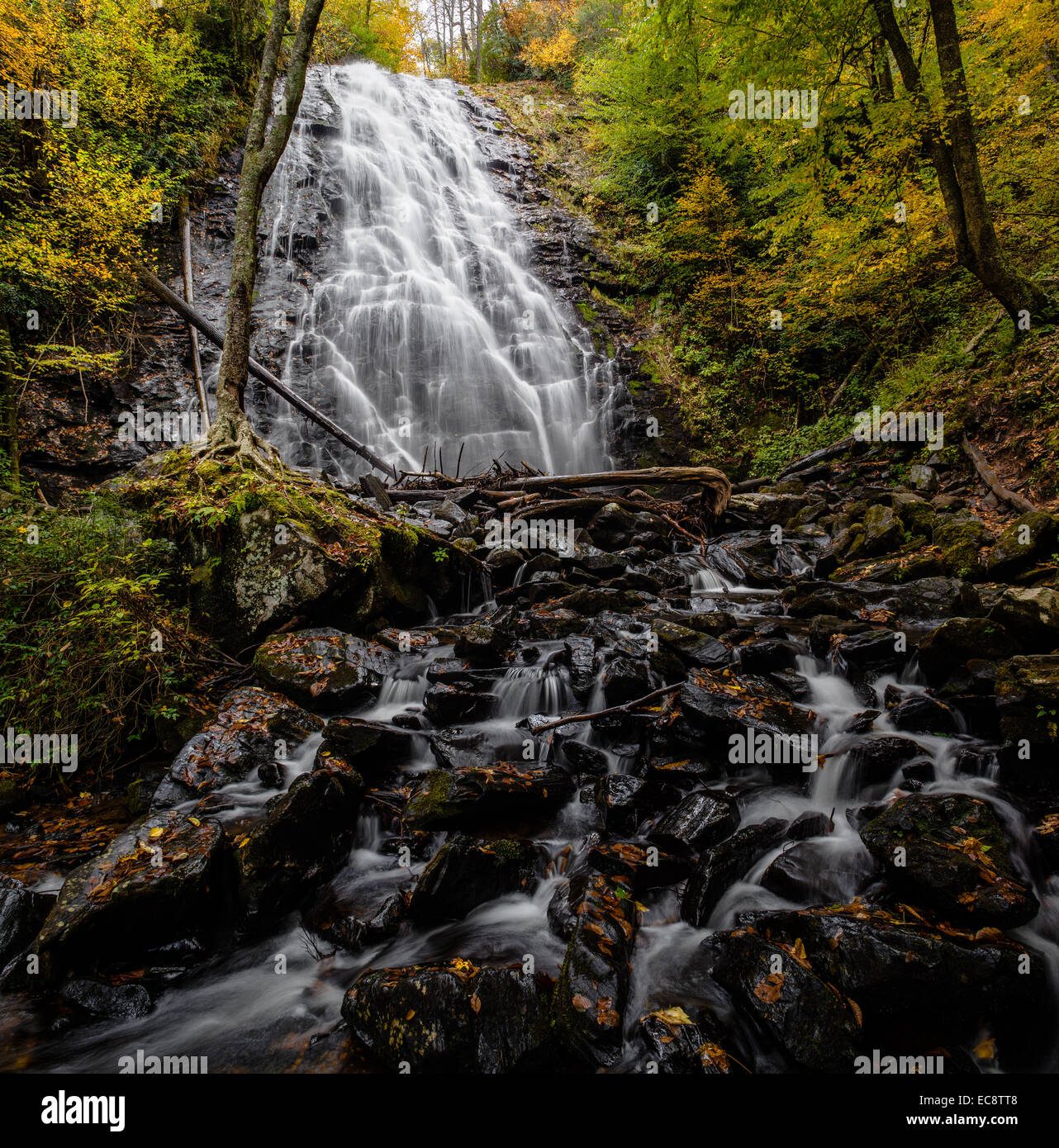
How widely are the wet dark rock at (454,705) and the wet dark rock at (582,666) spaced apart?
2.82 ft

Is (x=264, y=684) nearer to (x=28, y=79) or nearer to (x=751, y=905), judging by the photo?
(x=751, y=905)

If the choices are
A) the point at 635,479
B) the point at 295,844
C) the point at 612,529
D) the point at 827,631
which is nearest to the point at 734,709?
the point at 827,631

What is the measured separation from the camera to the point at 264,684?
509cm

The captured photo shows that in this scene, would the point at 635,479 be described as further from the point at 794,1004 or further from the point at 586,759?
the point at 794,1004

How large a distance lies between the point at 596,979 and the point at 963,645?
4.10 m

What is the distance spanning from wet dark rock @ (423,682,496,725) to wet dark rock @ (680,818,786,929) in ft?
8.14

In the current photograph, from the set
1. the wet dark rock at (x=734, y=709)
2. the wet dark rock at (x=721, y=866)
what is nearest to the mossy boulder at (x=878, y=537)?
the wet dark rock at (x=734, y=709)

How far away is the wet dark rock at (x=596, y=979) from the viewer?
237cm

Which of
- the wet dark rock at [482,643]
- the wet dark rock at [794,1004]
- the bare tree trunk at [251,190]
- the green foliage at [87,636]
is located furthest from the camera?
the bare tree trunk at [251,190]

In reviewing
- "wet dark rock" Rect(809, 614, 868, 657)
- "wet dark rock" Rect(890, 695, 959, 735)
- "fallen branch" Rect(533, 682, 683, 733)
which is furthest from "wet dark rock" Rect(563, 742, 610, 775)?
"wet dark rock" Rect(809, 614, 868, 657)

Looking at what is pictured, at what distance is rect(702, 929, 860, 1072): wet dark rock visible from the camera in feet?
7.41

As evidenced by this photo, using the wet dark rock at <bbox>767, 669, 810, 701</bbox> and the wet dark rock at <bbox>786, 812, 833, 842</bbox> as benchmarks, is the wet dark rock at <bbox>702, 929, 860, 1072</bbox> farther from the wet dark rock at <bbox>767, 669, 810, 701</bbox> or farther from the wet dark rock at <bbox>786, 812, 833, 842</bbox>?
the wet dark rock at <bbox>767, 669, 810, 701</bbox>

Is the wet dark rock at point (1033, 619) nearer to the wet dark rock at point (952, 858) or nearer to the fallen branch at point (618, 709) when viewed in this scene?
the wet dark rock at point (952, 858)

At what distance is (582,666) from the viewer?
5.50 metres
